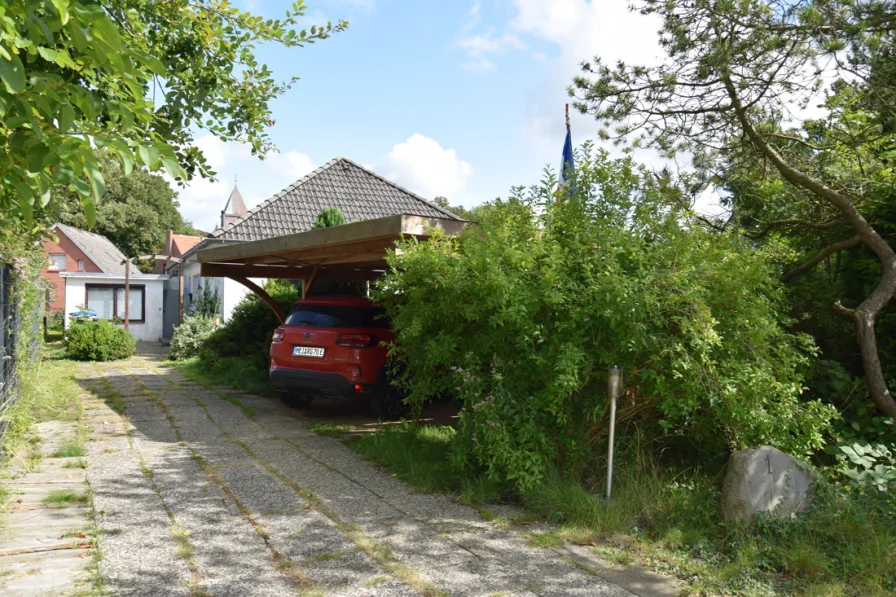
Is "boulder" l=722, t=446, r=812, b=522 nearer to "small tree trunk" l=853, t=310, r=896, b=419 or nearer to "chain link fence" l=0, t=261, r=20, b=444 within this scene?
"small tree trunk" l=853, t=310, r=896, b=419

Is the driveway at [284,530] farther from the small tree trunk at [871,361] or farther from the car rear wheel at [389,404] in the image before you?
the small tree trunk at [871,361]

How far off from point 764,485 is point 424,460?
3.00m

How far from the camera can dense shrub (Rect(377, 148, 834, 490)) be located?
17.1 ft

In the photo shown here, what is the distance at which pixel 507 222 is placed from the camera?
5.99m

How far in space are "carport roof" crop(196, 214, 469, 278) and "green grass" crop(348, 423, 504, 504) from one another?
2095 millimetres

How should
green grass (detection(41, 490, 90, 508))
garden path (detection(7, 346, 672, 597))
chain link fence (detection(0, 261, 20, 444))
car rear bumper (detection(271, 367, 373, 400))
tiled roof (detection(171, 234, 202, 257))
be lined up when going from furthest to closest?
tiled roof (detection(171, 234, 202, 257)), car rear bumper (detection(271, 367, 373, 400)), chain link fence (detection(0, 261, 20, 444)), green grass (detection(41, 490, 90, 508)), garden path (detection(7, 346, 672, 597))

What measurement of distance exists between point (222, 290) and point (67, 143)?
17.6 meters

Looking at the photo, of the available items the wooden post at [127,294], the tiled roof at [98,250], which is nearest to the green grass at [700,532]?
the wooden post at [127,294]

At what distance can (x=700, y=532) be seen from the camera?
4762 mm

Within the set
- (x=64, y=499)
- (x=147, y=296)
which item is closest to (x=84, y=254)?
(x=147, y=296)

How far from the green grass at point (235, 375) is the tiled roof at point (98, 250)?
2493cm

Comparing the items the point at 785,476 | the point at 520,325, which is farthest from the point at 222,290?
the point at 785,476

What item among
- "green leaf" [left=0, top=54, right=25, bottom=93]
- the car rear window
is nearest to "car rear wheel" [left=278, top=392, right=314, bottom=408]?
the car rear window

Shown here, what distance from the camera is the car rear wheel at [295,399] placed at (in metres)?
10.1
